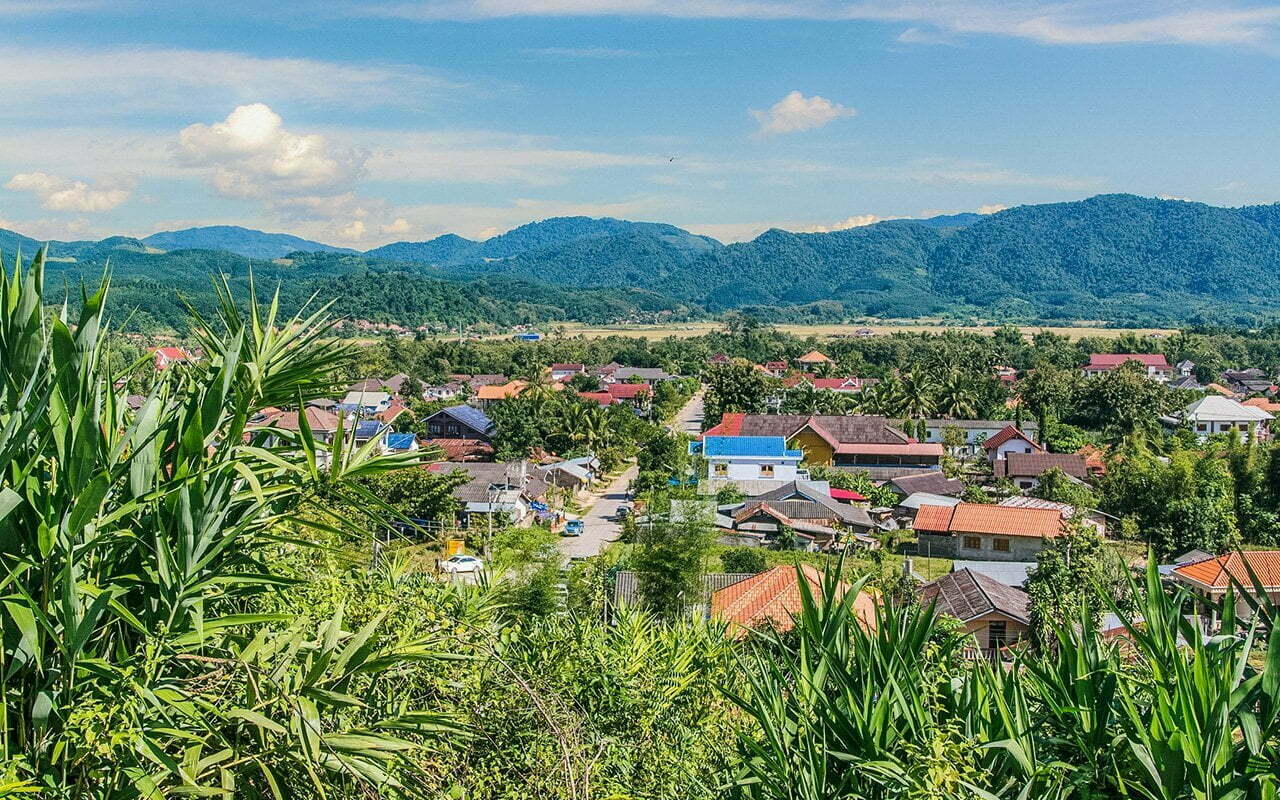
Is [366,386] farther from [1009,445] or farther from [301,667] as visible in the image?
[1009,445]

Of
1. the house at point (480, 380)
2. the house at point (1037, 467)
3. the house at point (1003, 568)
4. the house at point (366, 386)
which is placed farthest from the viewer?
the house at point (480, 380)

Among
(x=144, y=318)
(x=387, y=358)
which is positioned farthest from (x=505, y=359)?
(x=144, y=318)

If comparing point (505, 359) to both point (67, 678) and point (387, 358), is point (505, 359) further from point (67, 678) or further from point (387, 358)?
point (67, 678)

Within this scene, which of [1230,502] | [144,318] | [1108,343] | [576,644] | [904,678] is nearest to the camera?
[904,678]

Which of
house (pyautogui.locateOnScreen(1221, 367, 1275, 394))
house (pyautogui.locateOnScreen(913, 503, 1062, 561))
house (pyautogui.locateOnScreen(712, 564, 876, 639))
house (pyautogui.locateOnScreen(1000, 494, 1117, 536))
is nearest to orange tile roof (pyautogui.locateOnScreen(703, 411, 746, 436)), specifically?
house (pyautogui.locateOnScreen(1000, 494, 1117, 536))

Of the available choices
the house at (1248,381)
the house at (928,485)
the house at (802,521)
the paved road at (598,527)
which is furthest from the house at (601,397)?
the house at (1248,381)

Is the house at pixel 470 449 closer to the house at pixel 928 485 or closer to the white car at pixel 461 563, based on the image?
the white car at pixel 461 563

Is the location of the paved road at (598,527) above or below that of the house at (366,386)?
below

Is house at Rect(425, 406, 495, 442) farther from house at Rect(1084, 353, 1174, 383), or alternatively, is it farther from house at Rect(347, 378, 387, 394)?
house at Rect(1084, 353, 1174, 383)
